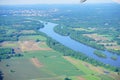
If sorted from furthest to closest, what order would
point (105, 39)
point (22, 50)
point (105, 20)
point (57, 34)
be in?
point (105, 20) → point (57, 34) → point (105, 39) → point (22, 50)

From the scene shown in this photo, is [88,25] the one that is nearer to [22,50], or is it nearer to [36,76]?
[22,50]

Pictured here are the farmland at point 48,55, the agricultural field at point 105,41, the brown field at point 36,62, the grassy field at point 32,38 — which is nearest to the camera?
the farmland at point 48,55

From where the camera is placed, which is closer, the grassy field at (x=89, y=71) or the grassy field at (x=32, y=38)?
the grassy field at (x=89, y=71)

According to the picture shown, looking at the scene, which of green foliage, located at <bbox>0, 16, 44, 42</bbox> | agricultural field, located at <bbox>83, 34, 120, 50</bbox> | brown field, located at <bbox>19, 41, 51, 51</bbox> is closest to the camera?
brown field, located at <bbox>19, 41, 51, 51</bbox>

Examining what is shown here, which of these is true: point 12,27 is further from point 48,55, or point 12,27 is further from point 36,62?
point 36,62

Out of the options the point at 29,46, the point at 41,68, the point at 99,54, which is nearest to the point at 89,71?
the point at 41,68

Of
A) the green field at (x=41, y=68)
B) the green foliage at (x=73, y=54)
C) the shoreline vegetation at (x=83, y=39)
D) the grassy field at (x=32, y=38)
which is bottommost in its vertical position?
the shoreline vegetation at (x=83, y=39)

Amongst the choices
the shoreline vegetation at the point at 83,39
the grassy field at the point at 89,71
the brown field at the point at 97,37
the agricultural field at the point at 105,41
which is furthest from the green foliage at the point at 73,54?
the brown field at the point at 97,37

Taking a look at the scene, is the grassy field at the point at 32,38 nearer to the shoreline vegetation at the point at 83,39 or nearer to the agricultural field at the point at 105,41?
the shoreline vegetation at the point at 83,39

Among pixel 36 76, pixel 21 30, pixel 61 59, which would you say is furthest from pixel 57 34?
pixel 36 76

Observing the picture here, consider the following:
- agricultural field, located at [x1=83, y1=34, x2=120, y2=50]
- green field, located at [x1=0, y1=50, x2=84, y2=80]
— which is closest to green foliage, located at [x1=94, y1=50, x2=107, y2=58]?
agricultural field, located at [x1=83, y1=34, x2=120, y2=50]

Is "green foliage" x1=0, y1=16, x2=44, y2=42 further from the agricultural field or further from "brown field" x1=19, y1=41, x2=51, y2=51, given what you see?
the agricultural field
